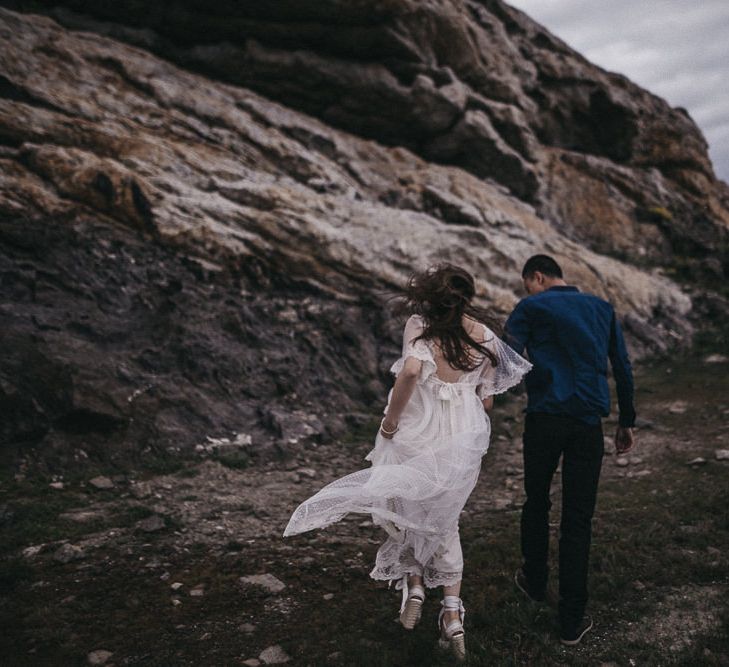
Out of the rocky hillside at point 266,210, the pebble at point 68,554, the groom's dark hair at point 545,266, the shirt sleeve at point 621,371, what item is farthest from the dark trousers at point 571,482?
the rocky hillside at point 266,210

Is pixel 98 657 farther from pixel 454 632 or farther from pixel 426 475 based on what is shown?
pixel 426 475

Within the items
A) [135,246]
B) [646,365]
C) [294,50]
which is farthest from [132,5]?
[646,365]

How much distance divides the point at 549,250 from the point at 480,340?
1277 cm

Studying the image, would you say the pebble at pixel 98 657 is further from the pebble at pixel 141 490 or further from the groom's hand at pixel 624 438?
the groom's hand at pixel 624 438

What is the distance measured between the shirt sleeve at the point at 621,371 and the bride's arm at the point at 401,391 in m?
1.61

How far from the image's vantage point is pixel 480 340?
13.3ft

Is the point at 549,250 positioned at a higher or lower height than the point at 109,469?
higher

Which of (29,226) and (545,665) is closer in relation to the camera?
(545,665)

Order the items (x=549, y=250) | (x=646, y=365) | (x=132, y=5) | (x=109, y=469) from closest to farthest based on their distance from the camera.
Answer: (x=109, y=469)
(x=646, y=365)
(x=132, y=5)
(x=549, y=250)

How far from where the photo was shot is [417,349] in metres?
3.89

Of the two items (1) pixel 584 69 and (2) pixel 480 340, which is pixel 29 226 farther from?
(1) pixel 584 69

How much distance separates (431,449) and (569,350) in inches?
50.2

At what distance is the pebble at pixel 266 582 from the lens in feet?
15.8

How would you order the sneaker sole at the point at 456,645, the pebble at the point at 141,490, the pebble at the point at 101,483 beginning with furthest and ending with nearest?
1. the pebble at the point at 101,483
2. the pebble at the point at 141,490
3. the sneaker sole at the point at 456,645
